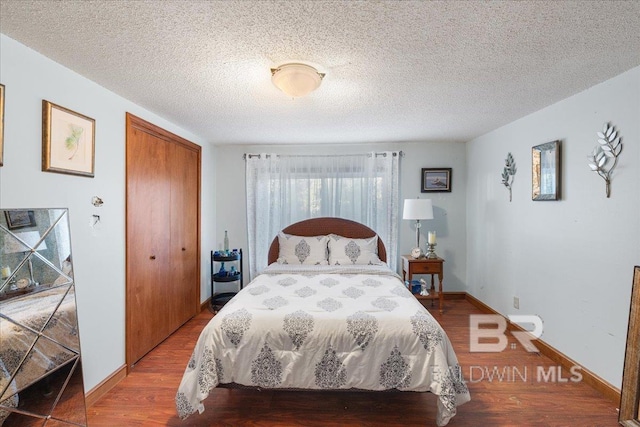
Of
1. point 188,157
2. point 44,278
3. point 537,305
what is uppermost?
point 188,157

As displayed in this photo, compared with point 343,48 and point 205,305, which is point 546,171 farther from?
point 205,305

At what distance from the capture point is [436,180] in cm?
442

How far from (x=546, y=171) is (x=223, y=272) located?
3766 millimetres

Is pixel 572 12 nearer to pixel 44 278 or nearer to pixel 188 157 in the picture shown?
pixel 44 278

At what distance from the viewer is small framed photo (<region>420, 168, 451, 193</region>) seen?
14.4 ft

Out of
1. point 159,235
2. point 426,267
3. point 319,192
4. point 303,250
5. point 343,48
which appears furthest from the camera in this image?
point 319,192

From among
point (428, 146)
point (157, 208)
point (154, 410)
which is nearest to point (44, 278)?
point (154, 410)

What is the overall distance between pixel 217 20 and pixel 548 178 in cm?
289

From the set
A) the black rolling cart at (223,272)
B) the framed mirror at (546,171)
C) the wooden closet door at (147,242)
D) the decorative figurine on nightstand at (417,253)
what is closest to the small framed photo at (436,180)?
the decorative figurine on nightstand at (417,253)

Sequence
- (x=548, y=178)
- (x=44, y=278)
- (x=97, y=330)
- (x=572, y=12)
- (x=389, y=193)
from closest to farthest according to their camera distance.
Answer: (x=572, y=12), (x=44, y=278), (x=97, y=330), (x=548, y=178), (x=389, y=193)

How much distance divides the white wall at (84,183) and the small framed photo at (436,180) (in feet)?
11.3

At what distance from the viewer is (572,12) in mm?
1416

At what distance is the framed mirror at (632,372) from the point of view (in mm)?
1584

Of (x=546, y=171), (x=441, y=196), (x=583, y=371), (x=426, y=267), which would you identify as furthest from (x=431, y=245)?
(x=583, y=371)
